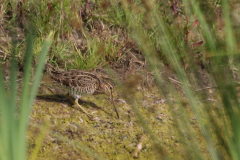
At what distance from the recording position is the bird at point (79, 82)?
128 inches

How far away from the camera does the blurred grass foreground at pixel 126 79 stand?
0.84m

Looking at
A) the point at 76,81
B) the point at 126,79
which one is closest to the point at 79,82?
the point at 76,81

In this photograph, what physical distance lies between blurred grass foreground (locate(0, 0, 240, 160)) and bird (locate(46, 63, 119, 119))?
0.11 m

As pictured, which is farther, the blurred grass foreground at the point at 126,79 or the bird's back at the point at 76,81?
the bird's back at the point at 76,81

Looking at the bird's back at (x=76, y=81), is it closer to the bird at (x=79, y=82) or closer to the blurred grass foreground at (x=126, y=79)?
the bird at (x=79, y=82)

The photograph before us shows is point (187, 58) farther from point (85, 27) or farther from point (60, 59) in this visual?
point (85, 27)

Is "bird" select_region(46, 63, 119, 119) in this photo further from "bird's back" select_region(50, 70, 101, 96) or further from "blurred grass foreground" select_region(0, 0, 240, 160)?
"blurred grass foreground" select_region(0, 0, 240, 160)

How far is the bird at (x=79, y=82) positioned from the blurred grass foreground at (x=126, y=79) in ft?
0.36

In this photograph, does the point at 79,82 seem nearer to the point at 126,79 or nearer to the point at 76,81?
the point at 76,81

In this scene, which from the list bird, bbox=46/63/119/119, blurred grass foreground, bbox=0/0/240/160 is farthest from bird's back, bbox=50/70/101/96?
blurred grass foreground, bbox=0/0/240/160

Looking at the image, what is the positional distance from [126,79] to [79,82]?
1.81 feet

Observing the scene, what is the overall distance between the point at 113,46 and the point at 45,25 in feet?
2.57

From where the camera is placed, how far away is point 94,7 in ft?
14.2

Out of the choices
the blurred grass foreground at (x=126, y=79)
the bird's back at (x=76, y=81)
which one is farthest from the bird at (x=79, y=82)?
the blurred grass foreground at (x=126, y=79)
